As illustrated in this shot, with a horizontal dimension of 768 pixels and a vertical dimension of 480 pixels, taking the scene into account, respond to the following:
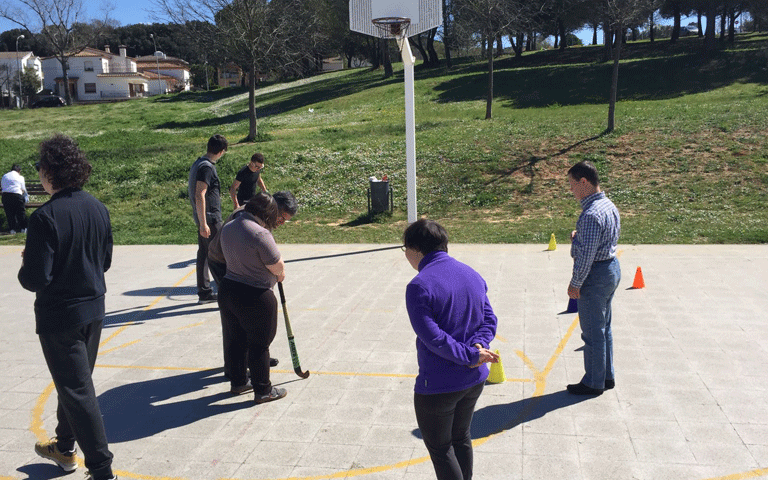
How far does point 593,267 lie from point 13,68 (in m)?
91.5

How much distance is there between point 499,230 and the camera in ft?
45.2

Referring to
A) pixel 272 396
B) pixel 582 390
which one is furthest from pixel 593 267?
pixel 272 396

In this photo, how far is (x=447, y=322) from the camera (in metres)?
3.36

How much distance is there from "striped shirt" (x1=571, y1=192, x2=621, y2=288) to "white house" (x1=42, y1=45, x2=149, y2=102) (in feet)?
281

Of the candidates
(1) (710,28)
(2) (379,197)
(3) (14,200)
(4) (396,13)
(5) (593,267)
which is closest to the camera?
(5) (593,267)

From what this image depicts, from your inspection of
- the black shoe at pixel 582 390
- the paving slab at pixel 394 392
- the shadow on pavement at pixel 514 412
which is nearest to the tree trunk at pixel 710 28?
the paving slab at pixel 394 392

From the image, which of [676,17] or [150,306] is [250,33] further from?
[676,17]

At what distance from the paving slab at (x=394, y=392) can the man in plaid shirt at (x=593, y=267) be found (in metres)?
0.31

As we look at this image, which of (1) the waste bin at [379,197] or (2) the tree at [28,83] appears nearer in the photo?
(1) the waste bin at [379,197]

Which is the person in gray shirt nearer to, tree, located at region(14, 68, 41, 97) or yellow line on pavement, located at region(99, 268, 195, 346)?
yellow line on pavement, located at region(99, 268, 195, 346)

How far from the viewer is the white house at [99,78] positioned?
8356 cm

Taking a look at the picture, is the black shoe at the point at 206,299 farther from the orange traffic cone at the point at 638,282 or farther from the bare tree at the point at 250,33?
the bare tree at the point at 250,33

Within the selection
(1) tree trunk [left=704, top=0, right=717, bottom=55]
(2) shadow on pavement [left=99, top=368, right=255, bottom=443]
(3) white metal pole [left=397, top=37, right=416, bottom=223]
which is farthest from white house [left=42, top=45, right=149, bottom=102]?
(2) shadow on pavement [left=99, top=368, right=255, bottom=443]

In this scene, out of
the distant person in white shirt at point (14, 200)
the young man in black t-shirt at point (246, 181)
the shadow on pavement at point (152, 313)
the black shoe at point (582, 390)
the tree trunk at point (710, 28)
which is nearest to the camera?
the black shoe at point (582, 390)
